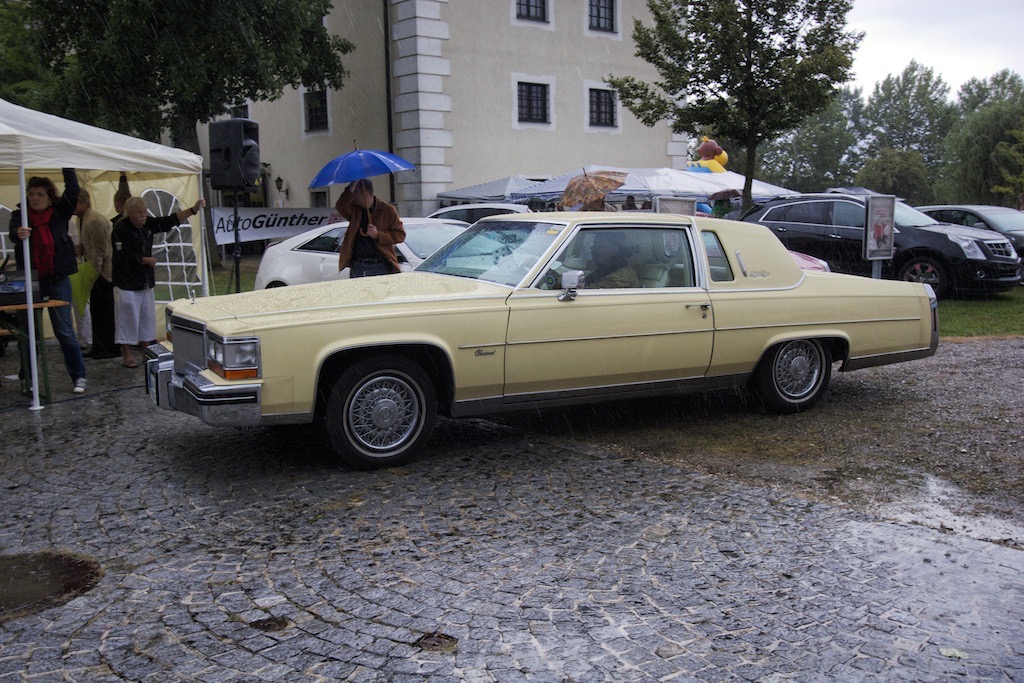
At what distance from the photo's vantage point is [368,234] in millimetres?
8758

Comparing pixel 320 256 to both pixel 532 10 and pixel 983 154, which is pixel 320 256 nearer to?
pixel 532 10

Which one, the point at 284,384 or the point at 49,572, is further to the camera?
the point at 284,384

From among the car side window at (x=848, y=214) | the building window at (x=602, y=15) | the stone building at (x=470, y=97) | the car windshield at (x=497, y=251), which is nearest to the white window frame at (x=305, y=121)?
the stone building at (x=470, y=97)

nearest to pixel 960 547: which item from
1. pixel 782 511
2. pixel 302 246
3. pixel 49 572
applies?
pixel 782 511

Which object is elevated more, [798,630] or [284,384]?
[284,384]

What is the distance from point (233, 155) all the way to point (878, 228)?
27.1 feet

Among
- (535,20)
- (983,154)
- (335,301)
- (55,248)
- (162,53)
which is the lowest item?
(335,301)

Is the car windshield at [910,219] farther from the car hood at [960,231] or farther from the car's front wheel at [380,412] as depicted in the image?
the car's front wheel at [380,412]

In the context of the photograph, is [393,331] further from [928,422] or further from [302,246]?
[302,246]

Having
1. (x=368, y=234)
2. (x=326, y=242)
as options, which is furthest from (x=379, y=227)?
(x=326, y=242)

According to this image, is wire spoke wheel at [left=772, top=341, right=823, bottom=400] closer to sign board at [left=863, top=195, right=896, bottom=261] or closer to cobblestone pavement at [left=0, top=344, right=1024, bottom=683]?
cobblestone pavement at [left=0, top=344, right=1024, bottom=683]

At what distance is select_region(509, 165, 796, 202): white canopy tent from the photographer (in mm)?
20766

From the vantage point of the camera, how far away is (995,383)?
8758 mm

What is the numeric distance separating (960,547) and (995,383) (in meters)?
4.76
